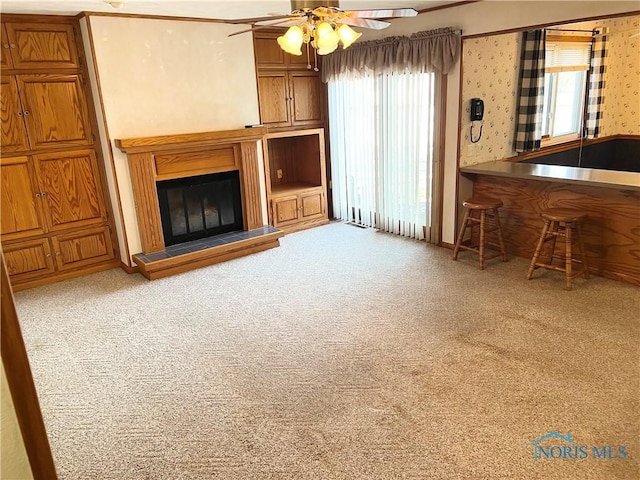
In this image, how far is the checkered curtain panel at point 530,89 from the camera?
16.2 ft

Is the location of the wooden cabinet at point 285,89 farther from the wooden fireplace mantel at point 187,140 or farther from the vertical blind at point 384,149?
the wooden fireplace mantel at point 187,140

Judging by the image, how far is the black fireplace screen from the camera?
193 inches

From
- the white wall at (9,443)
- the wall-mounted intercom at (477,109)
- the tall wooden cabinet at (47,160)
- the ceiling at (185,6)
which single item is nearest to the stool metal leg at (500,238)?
the wall-mounted intercom at (477,109)

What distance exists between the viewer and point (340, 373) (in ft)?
9.43

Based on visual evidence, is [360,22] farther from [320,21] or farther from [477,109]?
[477,109]

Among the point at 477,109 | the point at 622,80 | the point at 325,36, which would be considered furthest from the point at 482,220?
the point at 622,80

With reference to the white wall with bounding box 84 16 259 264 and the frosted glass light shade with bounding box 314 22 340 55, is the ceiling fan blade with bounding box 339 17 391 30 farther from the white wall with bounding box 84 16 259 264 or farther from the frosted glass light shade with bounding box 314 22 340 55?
the white wall with bounding box 84 16 259 264

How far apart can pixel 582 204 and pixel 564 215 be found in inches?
16.8

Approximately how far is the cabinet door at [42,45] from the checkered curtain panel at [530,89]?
4418 millimetres

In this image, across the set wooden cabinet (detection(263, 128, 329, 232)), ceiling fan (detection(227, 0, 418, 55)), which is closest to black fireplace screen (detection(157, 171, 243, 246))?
wooden cabinet (detection(263, 128, 329, 232))

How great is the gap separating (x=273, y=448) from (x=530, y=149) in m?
4.35

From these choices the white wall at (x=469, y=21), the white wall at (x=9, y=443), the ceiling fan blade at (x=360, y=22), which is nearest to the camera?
the white wall at (x=9, y=443)

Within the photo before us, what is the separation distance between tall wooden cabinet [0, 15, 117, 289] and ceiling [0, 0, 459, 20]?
13.3 inches

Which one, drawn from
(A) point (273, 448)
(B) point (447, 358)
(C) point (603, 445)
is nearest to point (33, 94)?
(A) point (273, 448)
